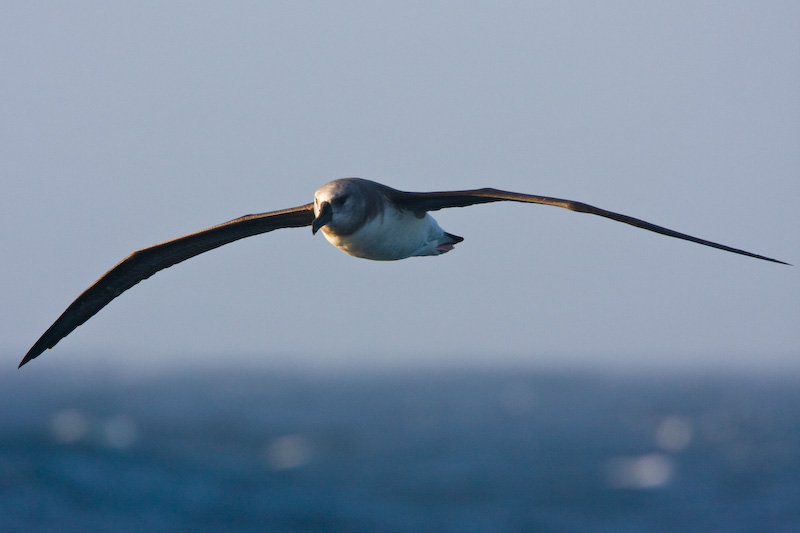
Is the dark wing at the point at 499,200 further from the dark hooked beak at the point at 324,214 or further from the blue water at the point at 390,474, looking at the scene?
the blue water at the point at 390,474

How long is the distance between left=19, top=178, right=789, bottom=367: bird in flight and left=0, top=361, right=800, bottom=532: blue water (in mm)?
46106

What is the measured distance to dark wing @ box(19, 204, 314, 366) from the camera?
46.2 ft

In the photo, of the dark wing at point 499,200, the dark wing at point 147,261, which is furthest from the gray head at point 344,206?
the dark wing at point 147,261

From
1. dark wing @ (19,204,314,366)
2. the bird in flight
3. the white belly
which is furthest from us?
dark wing @ (19,204,314,366)

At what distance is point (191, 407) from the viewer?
473ft

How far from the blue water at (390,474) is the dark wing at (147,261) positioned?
150 ft

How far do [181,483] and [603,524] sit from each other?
30.2 m

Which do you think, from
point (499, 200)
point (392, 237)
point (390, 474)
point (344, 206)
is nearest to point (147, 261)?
point (392, 237)

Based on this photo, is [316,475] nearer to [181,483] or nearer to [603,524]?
[181,483]

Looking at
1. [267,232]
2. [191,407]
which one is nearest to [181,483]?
[267,232]

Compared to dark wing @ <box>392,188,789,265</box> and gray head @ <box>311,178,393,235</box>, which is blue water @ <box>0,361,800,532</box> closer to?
dark wing @ <box>392,188,789,265</box>

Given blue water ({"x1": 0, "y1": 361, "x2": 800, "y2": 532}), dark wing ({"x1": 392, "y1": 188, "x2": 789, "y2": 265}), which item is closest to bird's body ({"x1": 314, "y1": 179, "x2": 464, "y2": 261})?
dark wing ({"x1": 392, "y1": 188, "x2": 789, "y2": 265})

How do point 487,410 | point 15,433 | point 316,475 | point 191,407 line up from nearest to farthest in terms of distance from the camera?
point 316,475, point 15,433, point 191,407, point 487,410

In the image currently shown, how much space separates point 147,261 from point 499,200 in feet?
18.4
